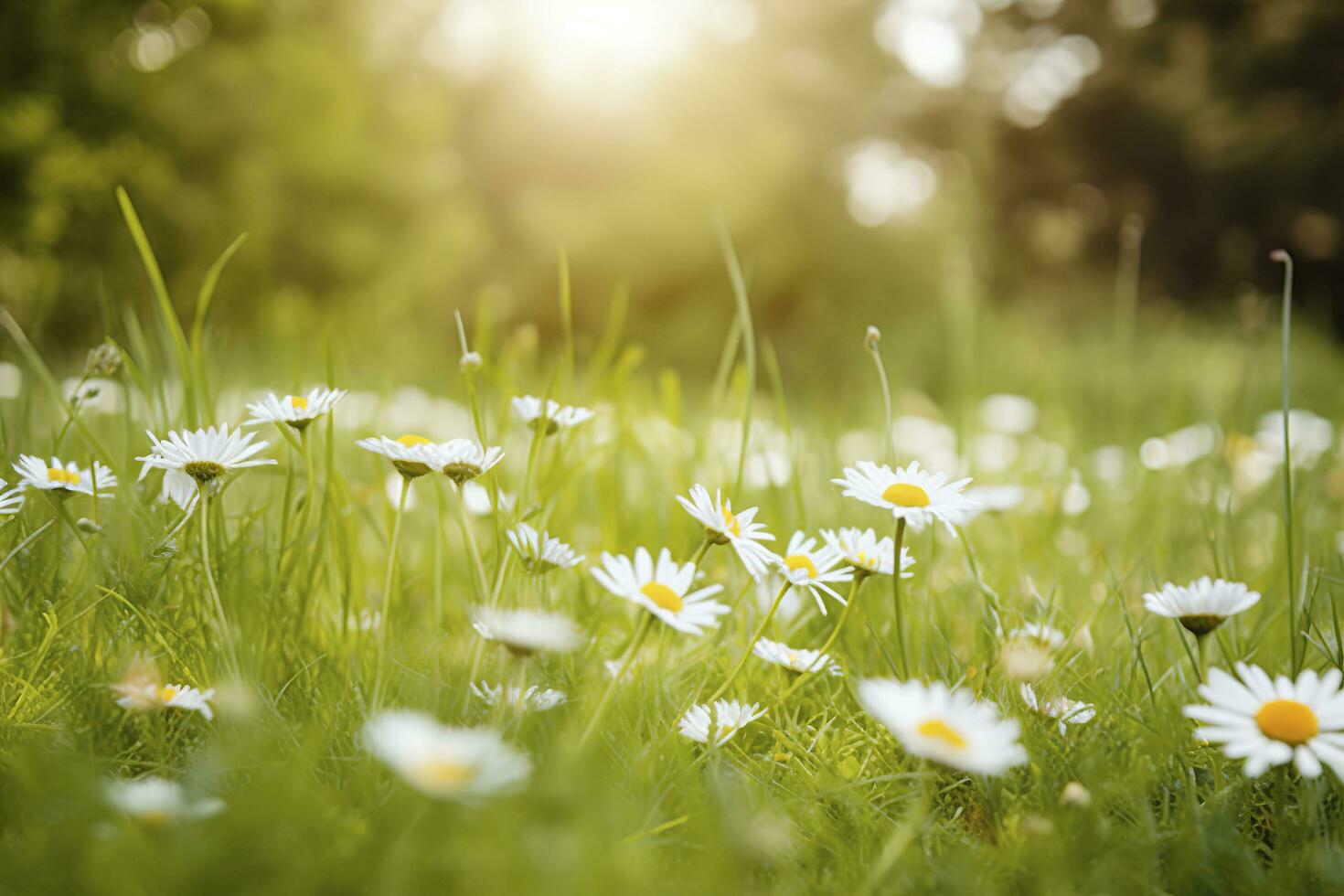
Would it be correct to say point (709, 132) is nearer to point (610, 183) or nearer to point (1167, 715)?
point (610, 183)

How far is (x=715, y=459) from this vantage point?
6.03 ft

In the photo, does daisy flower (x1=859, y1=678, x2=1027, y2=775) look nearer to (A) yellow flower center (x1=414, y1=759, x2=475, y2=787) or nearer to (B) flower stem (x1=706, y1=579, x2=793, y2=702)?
(B) flower stem (x1=706, y1=579, x2=793, y2=702)

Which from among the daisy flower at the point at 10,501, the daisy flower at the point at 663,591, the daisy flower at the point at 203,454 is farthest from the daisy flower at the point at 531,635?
the daisy flower at the point at 10,501

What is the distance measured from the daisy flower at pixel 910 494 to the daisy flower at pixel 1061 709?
6.8 inches

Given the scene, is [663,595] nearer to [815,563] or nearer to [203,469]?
[815,563]

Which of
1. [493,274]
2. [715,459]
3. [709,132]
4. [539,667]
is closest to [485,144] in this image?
[493,274]

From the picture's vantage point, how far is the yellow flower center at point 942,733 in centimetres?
62

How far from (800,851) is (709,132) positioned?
10.5 metres

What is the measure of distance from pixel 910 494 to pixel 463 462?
39 centimetres

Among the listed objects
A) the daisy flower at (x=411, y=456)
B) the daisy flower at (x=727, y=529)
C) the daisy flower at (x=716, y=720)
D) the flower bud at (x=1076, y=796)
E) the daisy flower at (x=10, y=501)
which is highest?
the daisy flower at (x=411, y=456)

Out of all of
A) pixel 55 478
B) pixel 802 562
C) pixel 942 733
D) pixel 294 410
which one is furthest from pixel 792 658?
pixel 55 478

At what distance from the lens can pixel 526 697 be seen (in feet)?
2.70

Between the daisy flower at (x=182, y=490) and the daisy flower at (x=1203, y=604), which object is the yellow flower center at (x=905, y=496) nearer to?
the daisy flower at (x=1203, y=604)

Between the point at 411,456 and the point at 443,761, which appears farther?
the point at 411,456
